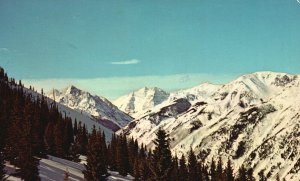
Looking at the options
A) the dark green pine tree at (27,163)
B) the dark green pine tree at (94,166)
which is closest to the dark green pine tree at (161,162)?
the dark green pine tree at (27,163)

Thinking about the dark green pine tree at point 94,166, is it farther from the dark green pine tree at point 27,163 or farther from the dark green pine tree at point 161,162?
the dark green pine tree at point 161,162

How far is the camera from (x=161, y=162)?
4872 cm

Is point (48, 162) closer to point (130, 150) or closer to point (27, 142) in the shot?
point (27, 142)

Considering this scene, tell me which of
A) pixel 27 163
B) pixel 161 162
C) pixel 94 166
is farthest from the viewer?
pixel 94 166

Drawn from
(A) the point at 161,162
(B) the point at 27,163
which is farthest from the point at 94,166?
(A) the point at 161,162

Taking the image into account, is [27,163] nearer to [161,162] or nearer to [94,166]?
[94,166]

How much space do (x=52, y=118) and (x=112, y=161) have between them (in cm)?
4201

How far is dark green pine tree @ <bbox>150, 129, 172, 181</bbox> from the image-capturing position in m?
48.6

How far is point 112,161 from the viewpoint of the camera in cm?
13012

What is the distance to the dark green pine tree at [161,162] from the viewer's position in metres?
48.6

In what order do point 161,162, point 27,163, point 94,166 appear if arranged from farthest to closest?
point 94,166
point 27,163
point 161,162

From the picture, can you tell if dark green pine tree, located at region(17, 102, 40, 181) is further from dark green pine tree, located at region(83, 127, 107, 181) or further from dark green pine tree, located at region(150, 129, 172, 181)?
dark green pine tree, located at region(150, 129, 172, 181)

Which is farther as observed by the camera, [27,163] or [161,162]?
[27,163]

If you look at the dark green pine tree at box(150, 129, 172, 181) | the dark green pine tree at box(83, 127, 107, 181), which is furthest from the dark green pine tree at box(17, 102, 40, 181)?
the dark green pine tree at box(150, 129, 172, 181)
